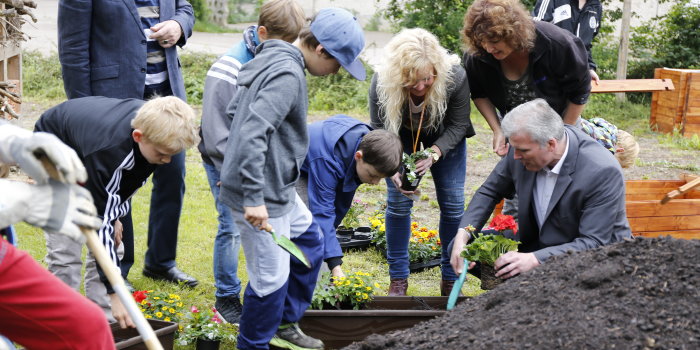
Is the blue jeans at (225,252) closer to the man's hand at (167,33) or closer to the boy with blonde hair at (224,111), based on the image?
the boy with blonde hair at (224,111)

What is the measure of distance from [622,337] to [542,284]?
0.58 m

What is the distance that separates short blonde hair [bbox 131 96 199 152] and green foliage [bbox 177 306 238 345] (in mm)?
963

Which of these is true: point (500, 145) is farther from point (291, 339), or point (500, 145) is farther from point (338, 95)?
point (338, 95)

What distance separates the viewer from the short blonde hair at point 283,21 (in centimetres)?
407

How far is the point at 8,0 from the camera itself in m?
5.11

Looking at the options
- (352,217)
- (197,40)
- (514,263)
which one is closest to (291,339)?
(514,263)

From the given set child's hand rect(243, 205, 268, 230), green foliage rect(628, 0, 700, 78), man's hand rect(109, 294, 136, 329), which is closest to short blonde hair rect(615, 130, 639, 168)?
child's hand rect(243, 205, 268, 230)

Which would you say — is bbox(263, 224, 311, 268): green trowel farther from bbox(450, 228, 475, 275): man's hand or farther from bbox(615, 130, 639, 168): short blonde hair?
bbox(615, 130, 639, 168): short blonde hair

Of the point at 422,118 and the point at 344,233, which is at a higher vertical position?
the point at 422,118

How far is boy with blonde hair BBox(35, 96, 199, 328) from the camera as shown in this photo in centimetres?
348

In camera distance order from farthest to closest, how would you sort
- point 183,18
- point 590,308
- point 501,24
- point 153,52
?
point 183,18, point 153,52, point 501,24, point 590,308

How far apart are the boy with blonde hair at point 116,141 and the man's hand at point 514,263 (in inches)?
62.3

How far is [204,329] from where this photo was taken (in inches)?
157

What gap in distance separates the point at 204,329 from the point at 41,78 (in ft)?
28.0
